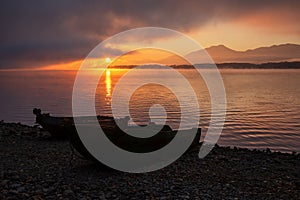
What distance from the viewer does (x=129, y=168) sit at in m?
13.0

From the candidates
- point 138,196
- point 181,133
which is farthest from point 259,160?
point 138,196

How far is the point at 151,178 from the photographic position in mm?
11742

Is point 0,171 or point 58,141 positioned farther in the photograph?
point 58,141

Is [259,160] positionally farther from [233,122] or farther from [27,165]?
[233,122]

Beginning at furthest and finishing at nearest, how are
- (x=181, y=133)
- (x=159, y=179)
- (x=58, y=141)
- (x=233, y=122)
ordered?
(x=233, y=122)
(x=58, y=141)
(x=181, y=133)
(x=159, y=179)

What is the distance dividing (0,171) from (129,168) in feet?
17.2

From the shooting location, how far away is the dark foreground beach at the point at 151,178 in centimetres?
989

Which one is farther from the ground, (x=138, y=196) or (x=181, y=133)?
(x=181, y=133)

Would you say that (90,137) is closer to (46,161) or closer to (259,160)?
(46,161)

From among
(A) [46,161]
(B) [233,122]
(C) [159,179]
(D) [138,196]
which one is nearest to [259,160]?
(C) [159,179]

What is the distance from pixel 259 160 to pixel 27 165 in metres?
11.8

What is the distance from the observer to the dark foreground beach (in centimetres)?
989

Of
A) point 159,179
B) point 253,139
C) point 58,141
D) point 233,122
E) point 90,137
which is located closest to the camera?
point 159,179

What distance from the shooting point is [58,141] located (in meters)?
20.1
